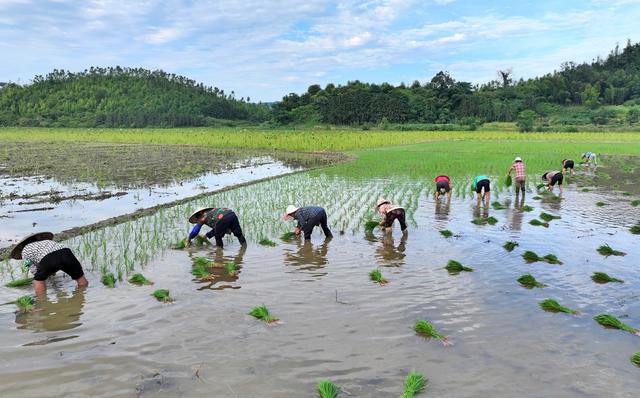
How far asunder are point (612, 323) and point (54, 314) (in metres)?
5.61

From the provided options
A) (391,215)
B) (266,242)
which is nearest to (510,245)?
(391,215)

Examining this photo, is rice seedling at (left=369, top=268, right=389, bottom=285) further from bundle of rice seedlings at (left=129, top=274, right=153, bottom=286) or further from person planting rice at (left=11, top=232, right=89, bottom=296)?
person planting rice at (left=11, top=232, right=89, bottom=296)

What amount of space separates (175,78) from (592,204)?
107 metres

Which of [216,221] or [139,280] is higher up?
[216,221]

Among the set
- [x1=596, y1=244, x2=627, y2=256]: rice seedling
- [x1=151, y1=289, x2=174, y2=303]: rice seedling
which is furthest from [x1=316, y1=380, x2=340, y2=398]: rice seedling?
[x1=596, y1=244, x2=627, y2=256]: rice seedling

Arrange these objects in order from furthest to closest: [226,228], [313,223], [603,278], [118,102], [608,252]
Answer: [118,102], [313,223], [226,228], [608,252], [603,278]

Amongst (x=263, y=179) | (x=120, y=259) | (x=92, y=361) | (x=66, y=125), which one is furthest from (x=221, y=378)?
(x=66, y=125)

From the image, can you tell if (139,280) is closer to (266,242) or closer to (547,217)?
(266,242)

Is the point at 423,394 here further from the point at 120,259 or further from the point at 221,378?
the point at 120,259

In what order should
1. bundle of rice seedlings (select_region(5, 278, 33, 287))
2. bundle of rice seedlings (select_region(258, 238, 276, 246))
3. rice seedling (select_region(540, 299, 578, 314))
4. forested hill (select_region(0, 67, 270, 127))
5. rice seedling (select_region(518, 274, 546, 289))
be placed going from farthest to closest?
forested hill (select_region(0, 67, 270, 127)) → bundle of rice seedlings (select_region(258, 238, 276, 246)) → rice seedling (select_region(518, 274, 546, 289)) → bundle of rice seedlings (select_region(5, 278, 33, 287)) → rice seedling (select_region(540, 299, 578, 314))

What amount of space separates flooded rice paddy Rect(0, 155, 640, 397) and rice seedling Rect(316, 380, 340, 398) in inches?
5.8

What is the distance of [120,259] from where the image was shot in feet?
21.1

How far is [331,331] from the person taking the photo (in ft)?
13.9

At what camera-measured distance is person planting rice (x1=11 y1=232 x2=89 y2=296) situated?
5.04m
